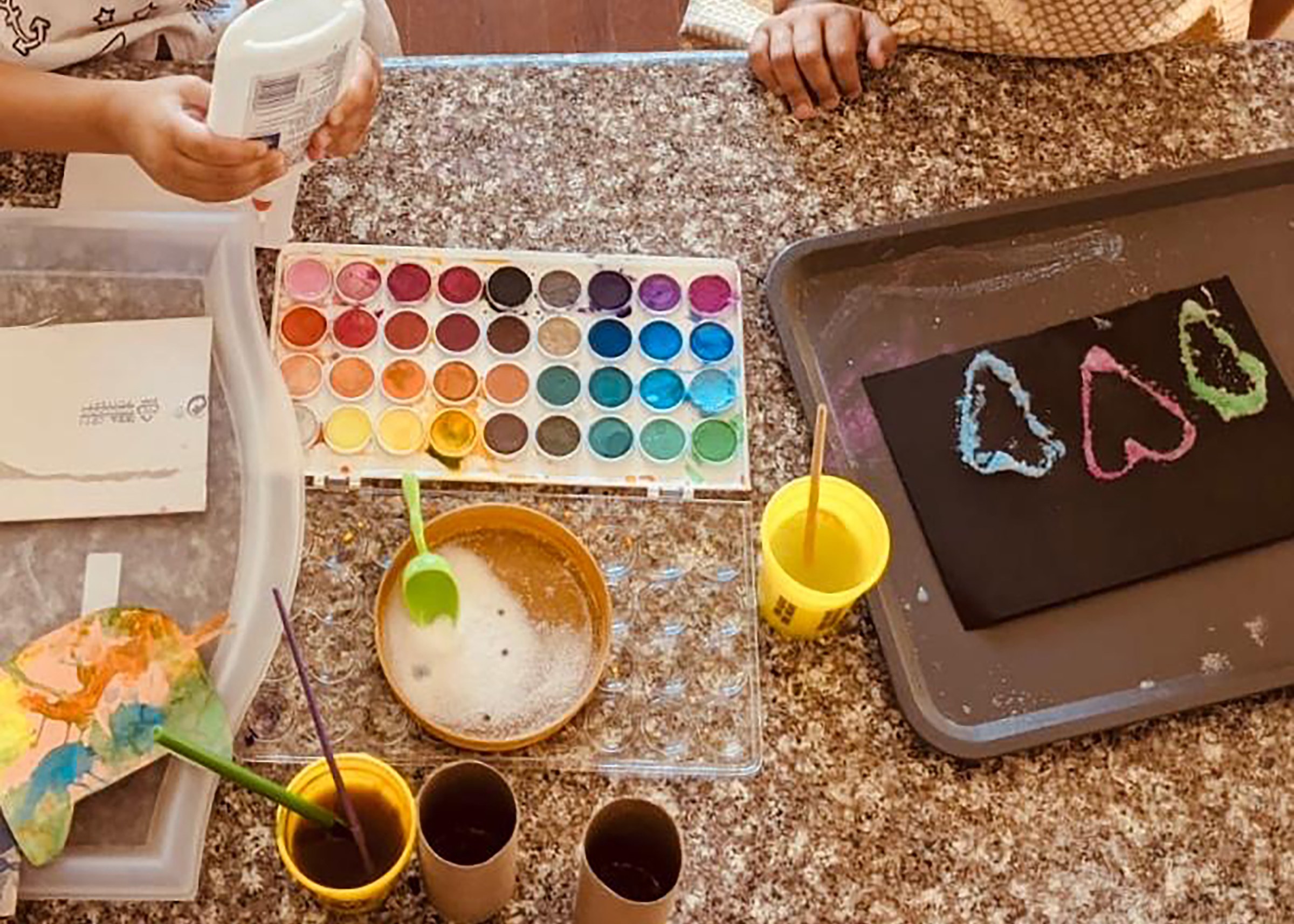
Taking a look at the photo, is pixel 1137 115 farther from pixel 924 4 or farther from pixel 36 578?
pixel 36 578

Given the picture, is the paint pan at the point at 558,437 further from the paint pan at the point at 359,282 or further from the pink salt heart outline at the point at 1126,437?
the pink salt heart outline at the point at 1126,437

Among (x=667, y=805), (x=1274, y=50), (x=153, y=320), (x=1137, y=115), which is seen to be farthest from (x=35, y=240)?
(x=1274, y=50)

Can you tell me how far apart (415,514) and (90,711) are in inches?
8.1

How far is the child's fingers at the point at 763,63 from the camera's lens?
3.49ft

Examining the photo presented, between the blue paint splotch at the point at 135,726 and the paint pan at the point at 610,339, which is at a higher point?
the paint pan at the point at 610,339

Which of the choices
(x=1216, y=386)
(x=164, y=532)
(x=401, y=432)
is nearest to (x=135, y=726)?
(x=164, y=532)

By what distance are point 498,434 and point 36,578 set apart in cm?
28

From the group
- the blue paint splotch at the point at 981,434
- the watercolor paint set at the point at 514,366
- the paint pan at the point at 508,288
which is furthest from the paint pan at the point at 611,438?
the blue paint splotch at the point at 981,434

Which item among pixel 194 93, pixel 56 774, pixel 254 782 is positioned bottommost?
pixel 56 774

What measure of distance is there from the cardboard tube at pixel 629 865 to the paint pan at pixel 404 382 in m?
0.32

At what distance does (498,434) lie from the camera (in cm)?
92

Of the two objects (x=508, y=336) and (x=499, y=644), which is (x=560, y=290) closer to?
(x=508, y=336)

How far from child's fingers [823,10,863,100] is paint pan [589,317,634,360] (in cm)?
26

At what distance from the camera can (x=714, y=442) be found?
93cm
